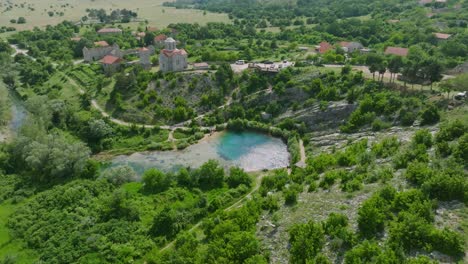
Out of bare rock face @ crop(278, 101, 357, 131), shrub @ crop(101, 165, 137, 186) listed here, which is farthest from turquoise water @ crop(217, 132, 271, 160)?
shrub @ crop(101, 165, 137, 186)

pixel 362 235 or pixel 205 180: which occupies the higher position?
pixel 362 235

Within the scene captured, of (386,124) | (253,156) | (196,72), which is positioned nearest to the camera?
(386,124)

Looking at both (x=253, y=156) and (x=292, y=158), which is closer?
(x=292, y=158)

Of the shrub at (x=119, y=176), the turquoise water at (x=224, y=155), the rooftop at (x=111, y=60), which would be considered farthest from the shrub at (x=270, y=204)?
the rooftop at (x=111, y=60)

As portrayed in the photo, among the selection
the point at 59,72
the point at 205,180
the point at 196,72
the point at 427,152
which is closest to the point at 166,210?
the point at 205,180

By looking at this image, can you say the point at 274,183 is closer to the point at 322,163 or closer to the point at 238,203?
the point at 238,203

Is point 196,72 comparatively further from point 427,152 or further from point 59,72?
point 427,152

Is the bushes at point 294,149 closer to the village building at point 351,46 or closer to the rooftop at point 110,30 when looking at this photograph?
the village building at point 351,46

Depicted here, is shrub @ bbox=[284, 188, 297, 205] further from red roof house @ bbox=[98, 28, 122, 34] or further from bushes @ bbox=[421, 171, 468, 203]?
red roof house @ bbox=[98, 28, 122, 34]
